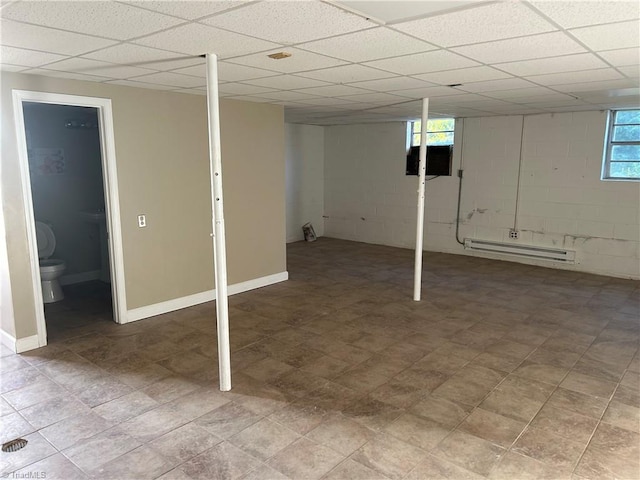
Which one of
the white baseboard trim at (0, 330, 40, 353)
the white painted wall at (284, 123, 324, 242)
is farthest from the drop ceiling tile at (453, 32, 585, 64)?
the white painted wall at (284, 123, 324, 242)

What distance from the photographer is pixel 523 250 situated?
273 inches

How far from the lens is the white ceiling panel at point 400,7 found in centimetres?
196

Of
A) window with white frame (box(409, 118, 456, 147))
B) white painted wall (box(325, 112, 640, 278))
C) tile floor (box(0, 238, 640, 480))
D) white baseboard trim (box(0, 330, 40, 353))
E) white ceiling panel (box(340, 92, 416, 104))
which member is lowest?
tile floor (box(0, 238, 640, 480))

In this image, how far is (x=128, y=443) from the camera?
2.52 meters

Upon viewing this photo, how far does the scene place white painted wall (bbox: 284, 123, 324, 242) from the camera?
28.2 feet

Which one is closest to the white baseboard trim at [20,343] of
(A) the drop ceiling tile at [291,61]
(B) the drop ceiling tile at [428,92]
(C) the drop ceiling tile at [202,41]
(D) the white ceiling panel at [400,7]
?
(C) the drop ceiling tile at [202,41]

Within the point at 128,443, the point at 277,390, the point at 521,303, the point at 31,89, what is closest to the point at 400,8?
the point at 277,390

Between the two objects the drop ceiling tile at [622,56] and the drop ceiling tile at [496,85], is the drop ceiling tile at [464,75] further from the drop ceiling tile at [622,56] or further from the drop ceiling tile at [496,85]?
the drop ceiling tile at [622,56]

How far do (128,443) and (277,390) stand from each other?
974 mm

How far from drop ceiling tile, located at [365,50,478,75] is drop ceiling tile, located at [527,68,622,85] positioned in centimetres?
89

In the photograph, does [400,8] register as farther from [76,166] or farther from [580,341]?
[76,166]

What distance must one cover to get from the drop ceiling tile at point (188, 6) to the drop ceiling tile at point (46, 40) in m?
0.67

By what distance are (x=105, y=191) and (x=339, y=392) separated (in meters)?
A: 2.77

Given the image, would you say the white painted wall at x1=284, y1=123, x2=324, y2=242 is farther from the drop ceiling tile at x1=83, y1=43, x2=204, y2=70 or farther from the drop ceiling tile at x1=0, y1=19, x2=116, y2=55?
the drop ceiling tile at x1=0, y1=19, x2=116, y2=55
